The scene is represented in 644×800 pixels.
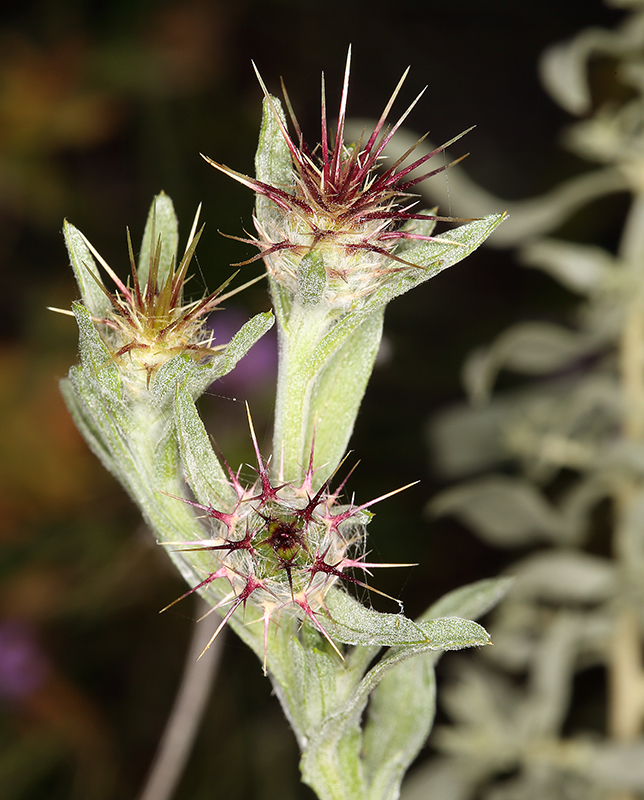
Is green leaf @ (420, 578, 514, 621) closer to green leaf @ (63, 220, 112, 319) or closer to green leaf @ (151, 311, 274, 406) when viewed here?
green leaf @ (151, 311, 274, 406)

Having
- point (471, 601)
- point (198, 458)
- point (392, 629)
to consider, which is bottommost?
point (471, 601)

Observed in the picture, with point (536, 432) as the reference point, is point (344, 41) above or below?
above

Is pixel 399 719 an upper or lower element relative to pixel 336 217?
lower

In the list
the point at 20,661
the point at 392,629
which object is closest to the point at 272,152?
the point at 392,629

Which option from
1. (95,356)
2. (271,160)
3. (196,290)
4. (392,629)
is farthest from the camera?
(196,290)

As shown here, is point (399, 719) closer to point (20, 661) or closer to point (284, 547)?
point (284, 547)

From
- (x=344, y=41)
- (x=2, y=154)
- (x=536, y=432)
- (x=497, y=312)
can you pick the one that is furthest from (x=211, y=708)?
(x=344, y=41)

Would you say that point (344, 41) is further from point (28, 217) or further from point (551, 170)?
point (28, 217)
